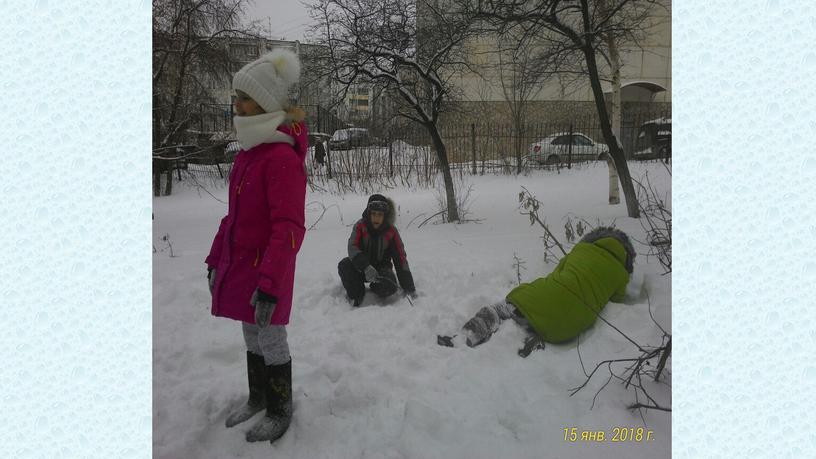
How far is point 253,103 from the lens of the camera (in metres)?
1.09

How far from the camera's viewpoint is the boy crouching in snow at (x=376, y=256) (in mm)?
2168

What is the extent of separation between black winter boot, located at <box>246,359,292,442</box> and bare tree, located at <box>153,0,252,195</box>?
0.95m

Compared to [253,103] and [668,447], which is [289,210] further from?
[668,447]

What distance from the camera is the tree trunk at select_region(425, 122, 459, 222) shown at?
3.22m

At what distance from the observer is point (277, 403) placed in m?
1.21

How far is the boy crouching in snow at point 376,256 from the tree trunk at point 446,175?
3.48ft

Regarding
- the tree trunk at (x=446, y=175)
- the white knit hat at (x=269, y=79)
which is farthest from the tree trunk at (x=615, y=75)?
the white knit hat at (x=269, y=79)

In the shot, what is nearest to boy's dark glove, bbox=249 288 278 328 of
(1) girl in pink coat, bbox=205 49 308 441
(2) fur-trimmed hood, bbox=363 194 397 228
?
(1) girl in pink coat, bbox=205 49 308 441

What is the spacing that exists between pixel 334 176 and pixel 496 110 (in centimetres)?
145

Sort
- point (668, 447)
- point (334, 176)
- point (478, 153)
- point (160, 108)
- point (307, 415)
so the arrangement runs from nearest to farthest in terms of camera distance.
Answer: point (668, 447) → point (307, 415) → point (160, 108) → point (334, 176) → point (478, 153)

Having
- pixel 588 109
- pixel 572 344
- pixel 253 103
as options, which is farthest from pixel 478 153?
pixel 253 103

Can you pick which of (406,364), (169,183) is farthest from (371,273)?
(169,183)

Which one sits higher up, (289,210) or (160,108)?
(160,108)

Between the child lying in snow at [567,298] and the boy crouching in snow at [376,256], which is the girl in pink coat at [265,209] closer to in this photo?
the child lying in snow at [567,298]
